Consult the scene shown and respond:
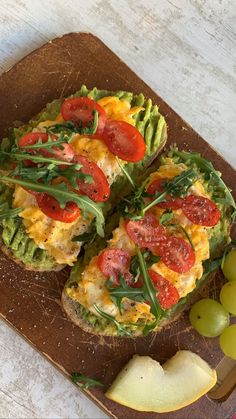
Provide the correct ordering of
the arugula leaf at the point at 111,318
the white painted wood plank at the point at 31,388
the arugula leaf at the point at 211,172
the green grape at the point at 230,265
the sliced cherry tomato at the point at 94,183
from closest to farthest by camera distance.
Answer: the sliced cherry tomato at the point at 94,183 → the arugula leaf at the point at 111,318 → the arugula leaf at the point at 211,172 → the green grape at the point at 230,265 → the white painted wood plank at the point at 31,388

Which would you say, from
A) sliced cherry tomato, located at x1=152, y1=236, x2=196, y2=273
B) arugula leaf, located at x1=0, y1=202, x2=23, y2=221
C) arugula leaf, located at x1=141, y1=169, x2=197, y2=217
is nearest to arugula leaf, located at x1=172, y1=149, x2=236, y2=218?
arugula leaf, located at x1=141, y1=169, x2=197, y2=217

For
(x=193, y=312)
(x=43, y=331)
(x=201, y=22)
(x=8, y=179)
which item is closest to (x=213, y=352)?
(x=193, y=312)

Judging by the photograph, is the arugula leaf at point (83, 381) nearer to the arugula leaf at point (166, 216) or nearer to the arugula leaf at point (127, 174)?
the arugula leaf at point (166, 216)

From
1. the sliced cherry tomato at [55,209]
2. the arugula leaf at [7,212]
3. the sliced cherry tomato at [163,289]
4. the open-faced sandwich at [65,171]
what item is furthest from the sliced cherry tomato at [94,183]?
the sliced cherry tomato at [163,289]

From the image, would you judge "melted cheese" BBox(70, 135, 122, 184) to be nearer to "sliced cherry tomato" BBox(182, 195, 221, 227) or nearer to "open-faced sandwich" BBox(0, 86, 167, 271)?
"open-faced sandwich" BBox(0, 86, 167, 271)

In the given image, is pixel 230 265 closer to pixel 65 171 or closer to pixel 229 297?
pixel 229 297

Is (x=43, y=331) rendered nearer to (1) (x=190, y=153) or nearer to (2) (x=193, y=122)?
(1) (x=190, y=153)

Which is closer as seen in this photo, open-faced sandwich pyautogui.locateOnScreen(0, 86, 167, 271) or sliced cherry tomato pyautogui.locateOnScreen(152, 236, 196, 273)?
open-faced sandwich pyautogui.locateOnScreen(0, 86, 167, 271)
